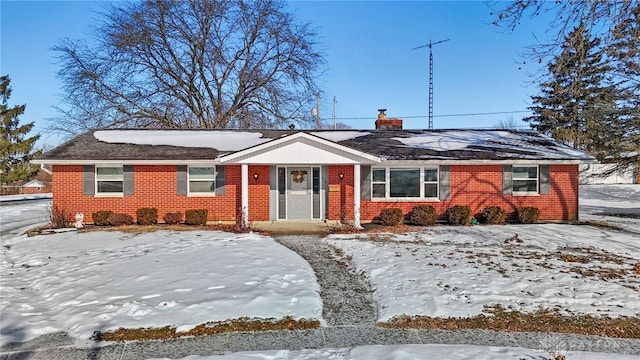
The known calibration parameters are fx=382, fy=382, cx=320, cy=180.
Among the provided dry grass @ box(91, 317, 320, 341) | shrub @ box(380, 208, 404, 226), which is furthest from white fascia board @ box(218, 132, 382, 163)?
dry grass @ box(91, 317, 320, 341)

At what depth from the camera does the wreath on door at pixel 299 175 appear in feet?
48.9

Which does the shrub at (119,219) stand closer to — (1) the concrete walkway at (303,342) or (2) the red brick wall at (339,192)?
(2) the red brick wall at (339,192)

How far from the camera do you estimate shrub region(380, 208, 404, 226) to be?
1393cm

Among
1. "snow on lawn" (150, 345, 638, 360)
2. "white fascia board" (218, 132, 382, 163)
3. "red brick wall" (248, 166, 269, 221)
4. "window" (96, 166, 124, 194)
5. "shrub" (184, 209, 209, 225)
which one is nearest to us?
"snow on lawn" (150, 345, 638, 360)

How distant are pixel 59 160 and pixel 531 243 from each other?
15.9 m

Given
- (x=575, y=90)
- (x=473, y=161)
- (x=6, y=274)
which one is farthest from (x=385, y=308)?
(x=473, y=161)

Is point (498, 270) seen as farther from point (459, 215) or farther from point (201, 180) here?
point (201, 180)

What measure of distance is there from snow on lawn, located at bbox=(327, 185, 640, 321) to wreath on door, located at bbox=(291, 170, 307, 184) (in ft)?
12.2

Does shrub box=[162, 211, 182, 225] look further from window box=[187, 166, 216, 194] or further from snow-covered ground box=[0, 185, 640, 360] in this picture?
snow-covered ground box=[0, 185, 640, 360]

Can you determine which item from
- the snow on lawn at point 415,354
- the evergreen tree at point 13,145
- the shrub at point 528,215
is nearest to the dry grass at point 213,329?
the snow on lawn at point 415,354

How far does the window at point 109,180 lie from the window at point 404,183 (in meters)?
9.64

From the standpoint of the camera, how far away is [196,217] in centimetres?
1391

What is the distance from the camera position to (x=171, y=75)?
91.6 ft

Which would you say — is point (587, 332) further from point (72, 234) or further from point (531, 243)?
point (72, 234)
